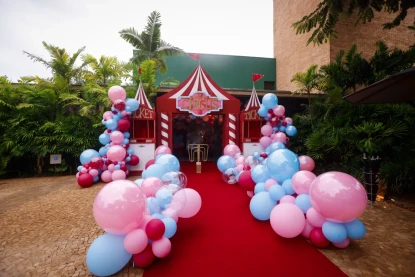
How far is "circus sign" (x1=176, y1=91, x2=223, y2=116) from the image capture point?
7298mm

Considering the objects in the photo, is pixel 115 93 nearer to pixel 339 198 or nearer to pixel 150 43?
pixel 150 43

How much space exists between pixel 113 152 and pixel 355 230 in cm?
587

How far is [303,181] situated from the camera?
2783 mm

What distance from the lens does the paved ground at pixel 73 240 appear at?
2145mm

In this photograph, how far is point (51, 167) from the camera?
7195 mm

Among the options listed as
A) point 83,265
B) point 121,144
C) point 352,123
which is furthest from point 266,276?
point 121,144

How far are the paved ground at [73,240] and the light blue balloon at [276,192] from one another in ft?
2.79

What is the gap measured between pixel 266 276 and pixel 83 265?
2.09m

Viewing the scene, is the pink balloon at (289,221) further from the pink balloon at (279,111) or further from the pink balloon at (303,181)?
the pink balloon at (279,111)

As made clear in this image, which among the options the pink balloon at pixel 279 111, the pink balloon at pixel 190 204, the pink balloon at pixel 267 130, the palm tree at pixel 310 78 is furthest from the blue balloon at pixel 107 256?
the palm tree at pixel 310 78

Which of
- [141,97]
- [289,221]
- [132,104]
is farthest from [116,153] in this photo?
[289,221]

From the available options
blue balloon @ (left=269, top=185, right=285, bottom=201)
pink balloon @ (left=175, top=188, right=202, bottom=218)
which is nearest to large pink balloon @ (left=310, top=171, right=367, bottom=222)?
blue balloon @ (left=269, top=185, right=285, bottom=201)

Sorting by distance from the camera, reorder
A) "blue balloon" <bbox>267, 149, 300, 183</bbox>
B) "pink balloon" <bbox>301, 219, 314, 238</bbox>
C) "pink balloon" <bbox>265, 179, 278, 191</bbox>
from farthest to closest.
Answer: "pink balloon" <bbox>265, 179, 278, 191</bbox>, "blue balloon" <bbox>267, 149, 300, 183</bbox>, "pink balloon" <bbox>301, 219, 314, 238</bbox>

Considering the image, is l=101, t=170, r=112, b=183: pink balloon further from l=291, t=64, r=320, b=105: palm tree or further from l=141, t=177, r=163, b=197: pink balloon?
l=291, t=64, r=320, b=105: palm tree
